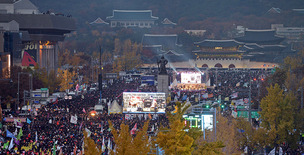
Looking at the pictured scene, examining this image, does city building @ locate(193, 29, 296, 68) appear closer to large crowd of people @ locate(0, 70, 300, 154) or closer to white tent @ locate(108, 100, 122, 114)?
large crowd of people @ locate(0, 70, 300, 154)

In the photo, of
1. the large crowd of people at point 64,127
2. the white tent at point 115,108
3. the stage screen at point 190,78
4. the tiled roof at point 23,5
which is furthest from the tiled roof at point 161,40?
the white tent at point 115,108

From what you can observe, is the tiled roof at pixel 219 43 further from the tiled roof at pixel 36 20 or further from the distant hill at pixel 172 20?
the tiled roof at pixel 36 20

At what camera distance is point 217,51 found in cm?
14375

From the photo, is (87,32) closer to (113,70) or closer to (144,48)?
(144,48)

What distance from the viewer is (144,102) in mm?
57031

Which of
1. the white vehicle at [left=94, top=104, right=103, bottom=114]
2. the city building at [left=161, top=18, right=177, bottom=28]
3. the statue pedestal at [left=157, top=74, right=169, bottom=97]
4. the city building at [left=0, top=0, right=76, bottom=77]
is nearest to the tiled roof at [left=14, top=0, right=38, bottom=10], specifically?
the city building at [left=0, top=0, right=76, bottom=77]

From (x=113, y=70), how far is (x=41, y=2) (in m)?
87.0

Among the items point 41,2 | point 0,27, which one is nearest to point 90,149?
point 0,27

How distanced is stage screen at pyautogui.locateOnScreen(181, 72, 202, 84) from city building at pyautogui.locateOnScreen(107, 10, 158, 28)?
318ft

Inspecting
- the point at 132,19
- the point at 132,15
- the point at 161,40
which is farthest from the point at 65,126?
the point at 132,15

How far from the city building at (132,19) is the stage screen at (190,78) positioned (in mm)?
96996

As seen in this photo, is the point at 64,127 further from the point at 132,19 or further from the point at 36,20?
the point at 132,19

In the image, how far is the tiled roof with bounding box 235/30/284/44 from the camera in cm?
15438

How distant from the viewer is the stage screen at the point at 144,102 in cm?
5678
